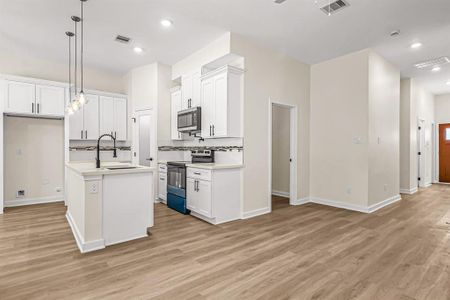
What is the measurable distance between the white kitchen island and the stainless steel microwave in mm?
1652

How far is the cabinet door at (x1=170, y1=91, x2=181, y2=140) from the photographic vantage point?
210 inches

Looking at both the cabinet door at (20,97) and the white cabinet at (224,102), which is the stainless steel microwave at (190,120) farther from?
the cabinet door at (20,97)

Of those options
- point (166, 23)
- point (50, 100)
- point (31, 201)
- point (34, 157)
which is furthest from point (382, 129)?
point (31, 201)

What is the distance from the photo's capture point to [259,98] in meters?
4.43

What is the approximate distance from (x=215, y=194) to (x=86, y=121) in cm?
377

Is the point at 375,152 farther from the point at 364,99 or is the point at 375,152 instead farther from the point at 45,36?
the point at 45,36

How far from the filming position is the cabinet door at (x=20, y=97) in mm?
4582

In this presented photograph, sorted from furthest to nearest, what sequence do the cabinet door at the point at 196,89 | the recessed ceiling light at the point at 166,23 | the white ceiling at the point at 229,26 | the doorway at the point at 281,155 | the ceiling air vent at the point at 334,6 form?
1. the doorway at the point at 281,155
2. the cabinet door at the point at 196,89
3. the recessed ceiling light at the point at 166,23
4. the white ceiling at the point at 229,26
5. the ceiling air vent at the point at 334,6

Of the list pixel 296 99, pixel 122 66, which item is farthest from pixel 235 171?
pixel 122 66

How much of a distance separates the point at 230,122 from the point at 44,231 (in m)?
3.19

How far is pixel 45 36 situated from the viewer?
4.14 meters

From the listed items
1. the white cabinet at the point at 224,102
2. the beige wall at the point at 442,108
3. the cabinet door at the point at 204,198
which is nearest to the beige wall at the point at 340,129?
the white cabinet at the point at 224,102

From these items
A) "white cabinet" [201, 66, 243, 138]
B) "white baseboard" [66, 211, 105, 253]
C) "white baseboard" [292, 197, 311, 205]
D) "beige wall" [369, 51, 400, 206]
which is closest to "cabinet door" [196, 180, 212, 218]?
"white cabinet" [201, 66, 243, 138]

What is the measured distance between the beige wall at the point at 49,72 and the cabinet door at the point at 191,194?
11.9 feet
